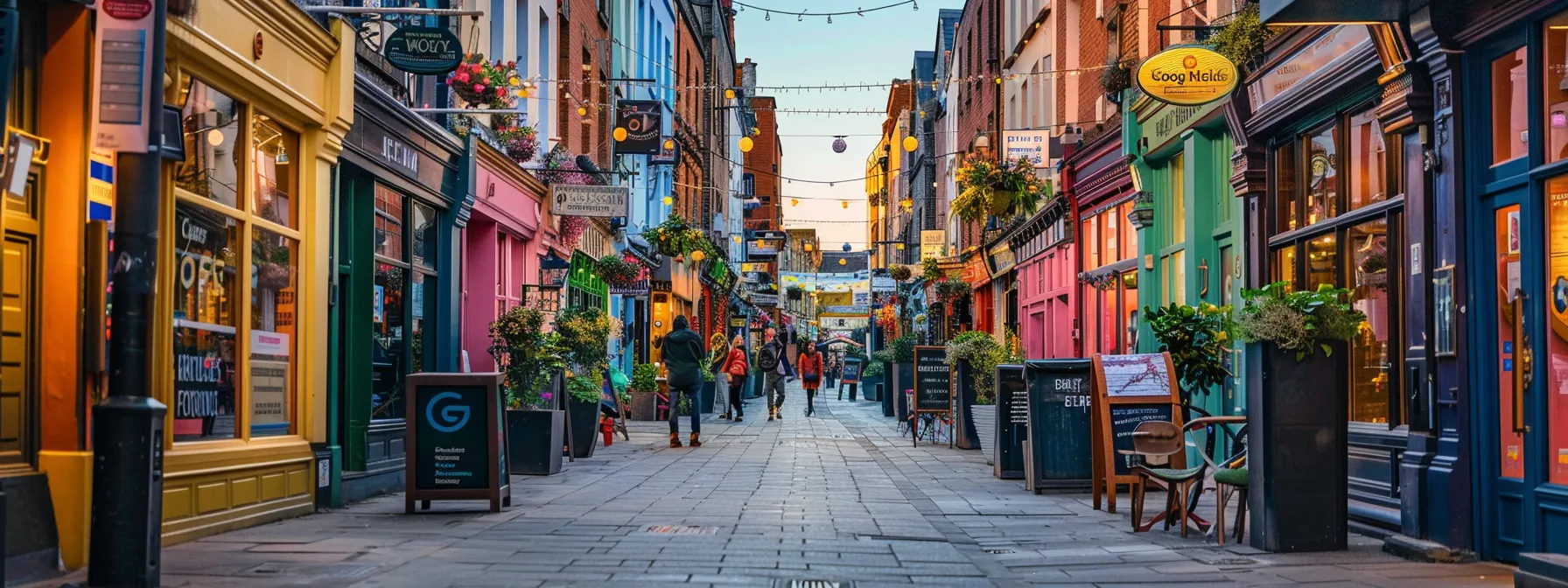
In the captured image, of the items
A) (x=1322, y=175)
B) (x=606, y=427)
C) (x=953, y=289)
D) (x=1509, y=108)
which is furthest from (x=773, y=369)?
(x=1509, y=108)

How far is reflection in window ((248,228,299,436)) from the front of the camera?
1064 centimetres

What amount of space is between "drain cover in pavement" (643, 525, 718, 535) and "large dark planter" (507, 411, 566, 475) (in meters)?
5.14

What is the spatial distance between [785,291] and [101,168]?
7857 cm

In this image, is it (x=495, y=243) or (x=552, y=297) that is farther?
(x=552, y=297)

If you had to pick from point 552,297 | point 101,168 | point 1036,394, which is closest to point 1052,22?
point 552,297

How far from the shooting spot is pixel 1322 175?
11836 millimetres

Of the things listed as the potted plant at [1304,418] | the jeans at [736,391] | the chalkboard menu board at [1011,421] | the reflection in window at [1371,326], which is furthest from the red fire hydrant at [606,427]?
the potted plant at [1304,418]

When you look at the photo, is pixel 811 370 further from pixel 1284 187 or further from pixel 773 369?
pixel 1284 187

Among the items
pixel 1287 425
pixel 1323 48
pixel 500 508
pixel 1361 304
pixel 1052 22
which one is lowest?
pixel 500 508

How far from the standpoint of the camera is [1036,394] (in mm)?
13203

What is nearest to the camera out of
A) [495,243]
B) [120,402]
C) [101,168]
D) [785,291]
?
[120,402]

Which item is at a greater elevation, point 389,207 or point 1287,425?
point 389,207

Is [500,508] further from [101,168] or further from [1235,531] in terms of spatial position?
[1235,531]

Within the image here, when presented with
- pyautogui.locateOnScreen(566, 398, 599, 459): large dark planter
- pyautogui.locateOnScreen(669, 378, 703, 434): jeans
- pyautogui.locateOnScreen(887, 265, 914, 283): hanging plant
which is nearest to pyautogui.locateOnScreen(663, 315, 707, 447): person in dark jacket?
pyautogui.locateOnScreen(669, 378, 703, 434): jeans
